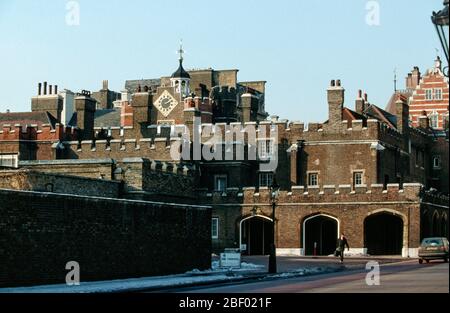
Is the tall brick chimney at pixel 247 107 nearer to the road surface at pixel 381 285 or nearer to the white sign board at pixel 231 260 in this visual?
the white sign board at pixel 231 260

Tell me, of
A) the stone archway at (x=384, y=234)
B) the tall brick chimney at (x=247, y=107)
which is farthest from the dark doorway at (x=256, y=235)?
the tall brick chimney at (x=247, y=107)

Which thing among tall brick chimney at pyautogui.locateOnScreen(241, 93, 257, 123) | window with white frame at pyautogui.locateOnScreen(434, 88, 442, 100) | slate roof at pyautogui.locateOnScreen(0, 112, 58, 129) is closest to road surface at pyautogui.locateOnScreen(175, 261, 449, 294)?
tall brick chimney at pyautogui.locateOnScreen(241, 93, 257, 123)

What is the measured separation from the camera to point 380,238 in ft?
193

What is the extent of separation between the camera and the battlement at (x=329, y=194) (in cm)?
5622

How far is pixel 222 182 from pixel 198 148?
290 cm

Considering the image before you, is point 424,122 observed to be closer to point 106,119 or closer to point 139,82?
point 106,119

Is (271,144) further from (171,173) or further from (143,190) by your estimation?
(143,190)

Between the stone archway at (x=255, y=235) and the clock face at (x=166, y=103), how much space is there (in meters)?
15.8

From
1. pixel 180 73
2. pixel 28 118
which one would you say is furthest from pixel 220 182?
pixel 180 73

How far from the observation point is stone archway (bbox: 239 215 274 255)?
2360 inches

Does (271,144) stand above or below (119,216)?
above

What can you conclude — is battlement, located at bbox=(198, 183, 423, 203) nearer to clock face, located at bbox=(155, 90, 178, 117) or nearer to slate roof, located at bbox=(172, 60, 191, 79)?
clock face, located at bbox=(155, 90, 178, 117)
